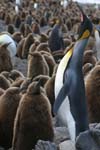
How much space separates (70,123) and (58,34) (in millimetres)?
8175

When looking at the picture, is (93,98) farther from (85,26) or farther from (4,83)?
(4,83)

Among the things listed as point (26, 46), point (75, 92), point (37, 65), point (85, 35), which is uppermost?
point (85, 35)

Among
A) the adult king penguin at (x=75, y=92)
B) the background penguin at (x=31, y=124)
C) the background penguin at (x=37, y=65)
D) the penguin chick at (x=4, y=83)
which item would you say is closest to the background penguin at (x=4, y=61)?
the background penguin at (x=37, y=65)

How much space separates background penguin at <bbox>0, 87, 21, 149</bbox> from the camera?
15.9ft

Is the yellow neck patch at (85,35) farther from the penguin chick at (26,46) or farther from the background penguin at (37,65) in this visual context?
the penguin chick at (26,46)

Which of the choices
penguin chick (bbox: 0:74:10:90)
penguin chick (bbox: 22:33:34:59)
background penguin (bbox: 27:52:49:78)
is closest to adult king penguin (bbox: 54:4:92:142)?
penguin chick (bbox: 0:74:10:90)

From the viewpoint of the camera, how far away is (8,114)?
4840 mm

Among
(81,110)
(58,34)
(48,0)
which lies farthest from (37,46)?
(48,0)

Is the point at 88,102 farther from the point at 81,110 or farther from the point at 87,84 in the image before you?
the point at 81,110

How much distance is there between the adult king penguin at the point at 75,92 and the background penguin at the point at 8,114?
18.4 inches

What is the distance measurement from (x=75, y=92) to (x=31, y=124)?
0.49m

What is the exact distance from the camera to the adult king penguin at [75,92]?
448 centimetres

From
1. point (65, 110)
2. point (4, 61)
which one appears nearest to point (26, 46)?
point (4, 61)

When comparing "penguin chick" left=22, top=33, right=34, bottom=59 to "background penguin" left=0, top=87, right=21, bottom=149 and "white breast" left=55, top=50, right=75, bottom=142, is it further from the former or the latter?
"white breast" left=55, top=50, right=75, bottom=142
